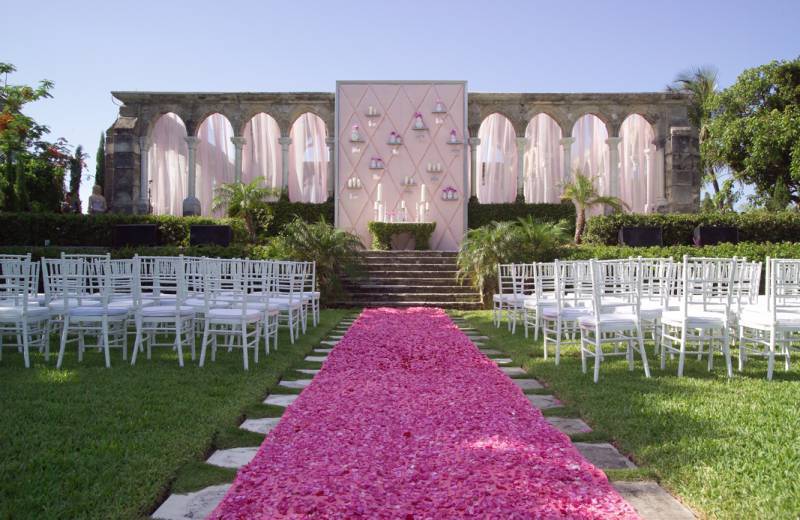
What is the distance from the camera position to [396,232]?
16.2 metres

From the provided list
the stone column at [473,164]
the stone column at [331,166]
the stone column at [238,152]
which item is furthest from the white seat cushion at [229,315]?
the stone column at [238,152]

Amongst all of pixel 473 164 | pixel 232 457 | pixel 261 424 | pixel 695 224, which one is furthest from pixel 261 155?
pixel 232 457

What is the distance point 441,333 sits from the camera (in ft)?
26.1

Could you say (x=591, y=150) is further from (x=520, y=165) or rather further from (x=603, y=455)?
(x=603, y=455)

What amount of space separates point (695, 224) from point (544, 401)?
44.7ft

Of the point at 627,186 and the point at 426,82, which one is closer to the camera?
the point at 426,82

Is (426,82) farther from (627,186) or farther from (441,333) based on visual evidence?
(441,333)

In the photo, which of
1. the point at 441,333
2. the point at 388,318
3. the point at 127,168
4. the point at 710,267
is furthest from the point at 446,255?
the point at 127,168

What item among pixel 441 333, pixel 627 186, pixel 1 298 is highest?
pixel 627 186

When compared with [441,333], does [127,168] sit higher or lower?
higher

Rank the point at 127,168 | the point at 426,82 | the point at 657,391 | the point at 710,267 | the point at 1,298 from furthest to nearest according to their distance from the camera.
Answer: the point at 127,168 → the point at 426,82 → the point at 1,298 → the point at 710,267 → the point at 657,391

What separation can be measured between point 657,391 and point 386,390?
1922 mm

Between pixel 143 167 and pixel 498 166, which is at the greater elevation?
pixel 498 166

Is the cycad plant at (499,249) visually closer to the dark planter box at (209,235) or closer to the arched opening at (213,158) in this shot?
the dark planter box at (209,235)
